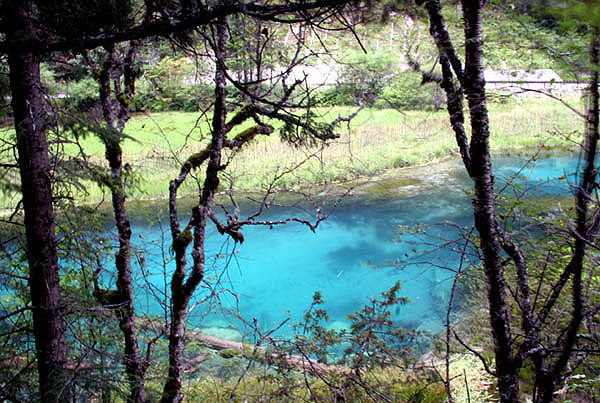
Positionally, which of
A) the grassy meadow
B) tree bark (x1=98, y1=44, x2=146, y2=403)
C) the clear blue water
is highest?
tree bark (x1=98, y1=44, x2=146, y2=403)

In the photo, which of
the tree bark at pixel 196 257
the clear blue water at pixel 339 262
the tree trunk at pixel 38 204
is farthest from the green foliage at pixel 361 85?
the clear blue water at pixel 339 262

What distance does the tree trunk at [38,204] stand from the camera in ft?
6.56

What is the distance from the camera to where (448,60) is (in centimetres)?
276

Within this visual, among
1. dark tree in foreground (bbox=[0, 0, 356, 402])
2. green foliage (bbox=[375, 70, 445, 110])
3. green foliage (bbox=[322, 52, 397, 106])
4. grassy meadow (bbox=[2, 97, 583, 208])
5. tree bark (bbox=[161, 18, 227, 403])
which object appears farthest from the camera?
grassy meadow (bbox=[2, 97, 583, 208])

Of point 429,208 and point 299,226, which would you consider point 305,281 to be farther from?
point 429,208

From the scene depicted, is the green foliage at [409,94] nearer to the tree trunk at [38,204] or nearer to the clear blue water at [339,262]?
the clear blue water at [339,262]

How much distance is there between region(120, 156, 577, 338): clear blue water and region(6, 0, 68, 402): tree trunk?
4700 millimetres

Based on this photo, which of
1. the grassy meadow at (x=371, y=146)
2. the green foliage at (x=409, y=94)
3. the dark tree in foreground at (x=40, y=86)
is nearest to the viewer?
the dark tree in foreground at (x=40, y=86)

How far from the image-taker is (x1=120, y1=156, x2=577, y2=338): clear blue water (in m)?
7.51

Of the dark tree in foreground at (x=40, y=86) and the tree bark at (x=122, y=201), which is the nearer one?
the dark tree in foreground at (x=40, y=86)

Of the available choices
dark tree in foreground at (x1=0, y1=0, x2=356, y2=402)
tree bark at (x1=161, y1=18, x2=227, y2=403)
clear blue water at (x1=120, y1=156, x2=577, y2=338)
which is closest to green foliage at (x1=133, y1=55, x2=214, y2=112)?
tree bark at (x1=161, y1=18, x2=227, y2=403)

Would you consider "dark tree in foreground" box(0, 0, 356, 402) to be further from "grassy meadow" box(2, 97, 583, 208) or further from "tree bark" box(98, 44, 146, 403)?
"grassy meadow" box(2, 97, 583, 208)

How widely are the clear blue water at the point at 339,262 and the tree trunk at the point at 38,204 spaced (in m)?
4.70

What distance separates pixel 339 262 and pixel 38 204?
7295mm
